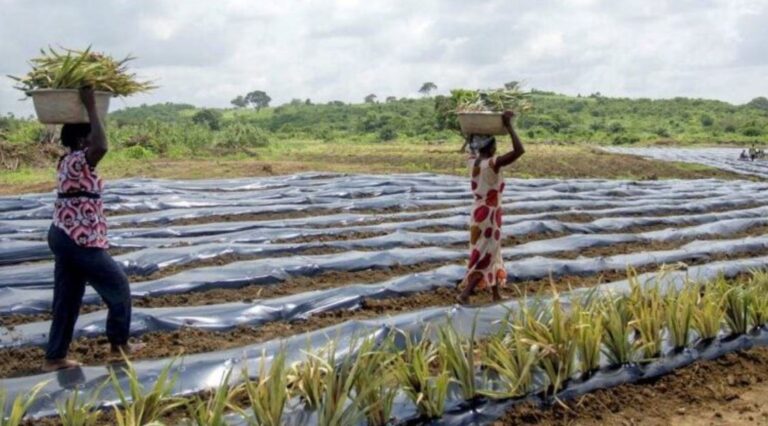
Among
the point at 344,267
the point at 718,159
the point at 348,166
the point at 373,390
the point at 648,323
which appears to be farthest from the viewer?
the point at 718,159

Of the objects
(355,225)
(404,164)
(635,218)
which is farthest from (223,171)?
(635,218)

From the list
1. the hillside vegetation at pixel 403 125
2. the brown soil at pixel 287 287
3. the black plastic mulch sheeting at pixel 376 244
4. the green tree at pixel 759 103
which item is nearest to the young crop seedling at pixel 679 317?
the brown soil at pixel 287 287

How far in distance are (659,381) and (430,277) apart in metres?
2.36

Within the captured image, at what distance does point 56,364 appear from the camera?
4.17 meters

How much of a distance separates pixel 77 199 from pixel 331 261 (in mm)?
3188

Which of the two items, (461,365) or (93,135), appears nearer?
(461,365)

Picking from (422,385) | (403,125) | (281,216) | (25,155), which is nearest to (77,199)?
(422,385)

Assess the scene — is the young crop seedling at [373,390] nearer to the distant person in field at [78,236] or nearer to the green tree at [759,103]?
the distant person in field at [78,236]

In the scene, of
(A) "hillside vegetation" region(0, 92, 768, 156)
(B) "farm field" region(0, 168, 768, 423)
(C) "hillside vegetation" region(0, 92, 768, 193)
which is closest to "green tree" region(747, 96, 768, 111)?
(A) "hillside vegetation" region(0, 92, 768, 156)

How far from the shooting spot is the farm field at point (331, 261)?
4.58 metres

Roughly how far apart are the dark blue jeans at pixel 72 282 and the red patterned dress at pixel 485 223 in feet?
8.58

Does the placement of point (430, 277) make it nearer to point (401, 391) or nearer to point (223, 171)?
point (401, 391)

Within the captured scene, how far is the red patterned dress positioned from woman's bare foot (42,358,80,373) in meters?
2.87

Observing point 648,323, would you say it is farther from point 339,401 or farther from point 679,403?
point 339,401
